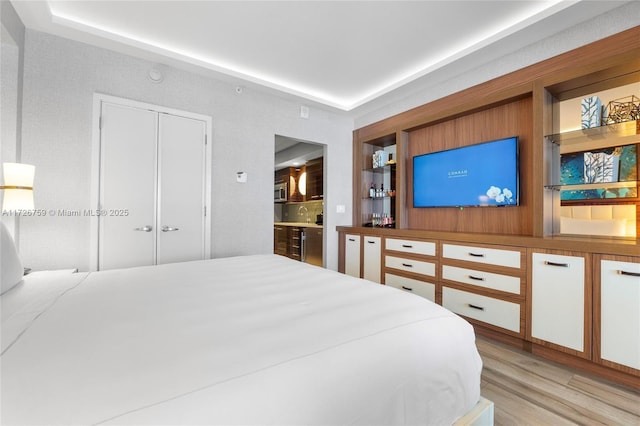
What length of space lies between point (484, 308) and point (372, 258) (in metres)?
1.48

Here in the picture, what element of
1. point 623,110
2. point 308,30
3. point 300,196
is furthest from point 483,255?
point 300,196

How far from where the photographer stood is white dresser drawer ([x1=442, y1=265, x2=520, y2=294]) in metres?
2.42

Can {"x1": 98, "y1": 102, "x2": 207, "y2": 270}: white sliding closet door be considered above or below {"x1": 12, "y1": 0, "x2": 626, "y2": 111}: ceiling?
below

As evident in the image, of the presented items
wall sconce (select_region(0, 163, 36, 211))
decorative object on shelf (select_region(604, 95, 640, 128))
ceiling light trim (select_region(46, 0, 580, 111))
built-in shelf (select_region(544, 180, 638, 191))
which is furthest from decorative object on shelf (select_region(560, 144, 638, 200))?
wall sconce (select_region(0, 163, 36, 211))

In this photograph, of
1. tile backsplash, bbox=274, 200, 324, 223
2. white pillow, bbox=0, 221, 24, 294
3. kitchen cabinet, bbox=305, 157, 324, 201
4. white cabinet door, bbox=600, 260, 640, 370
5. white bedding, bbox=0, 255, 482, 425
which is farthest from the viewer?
tile backsplash, bbox=274, 200, 324, 223

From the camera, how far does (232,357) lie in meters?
0.79

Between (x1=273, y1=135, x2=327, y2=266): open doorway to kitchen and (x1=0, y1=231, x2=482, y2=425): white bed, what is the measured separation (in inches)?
149

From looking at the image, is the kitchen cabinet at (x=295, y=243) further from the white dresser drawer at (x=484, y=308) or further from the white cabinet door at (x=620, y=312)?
the white cabinet door at (x=620, y=312)

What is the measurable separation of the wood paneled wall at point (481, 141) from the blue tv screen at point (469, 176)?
0.14 m

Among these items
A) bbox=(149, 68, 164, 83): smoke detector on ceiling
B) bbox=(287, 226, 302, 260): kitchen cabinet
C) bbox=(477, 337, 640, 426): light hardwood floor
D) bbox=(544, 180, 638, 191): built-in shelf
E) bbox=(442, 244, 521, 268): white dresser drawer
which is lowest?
bbox=(477, 337, 640, 426): light hardwood floor

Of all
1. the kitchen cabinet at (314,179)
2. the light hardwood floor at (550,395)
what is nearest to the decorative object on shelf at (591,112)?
the light hardwood floor at (550,395)

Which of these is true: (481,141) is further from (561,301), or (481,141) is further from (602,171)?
(561,301)

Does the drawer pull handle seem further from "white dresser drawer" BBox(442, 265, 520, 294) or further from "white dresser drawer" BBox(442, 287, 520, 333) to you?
"white dresser drawer" BBox(442, 287, 520, 333)

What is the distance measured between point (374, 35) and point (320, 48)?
553mm
